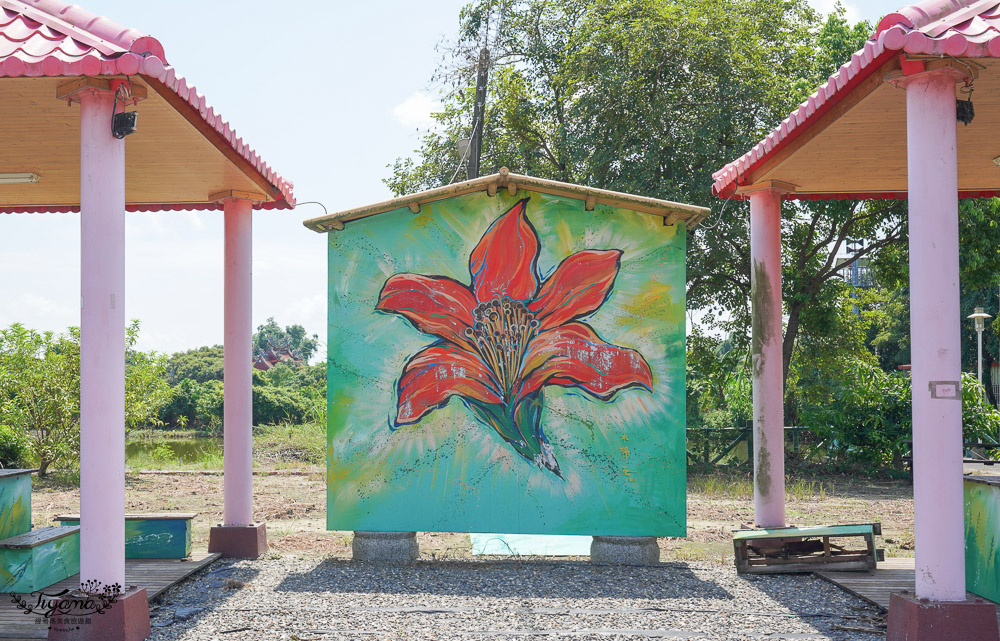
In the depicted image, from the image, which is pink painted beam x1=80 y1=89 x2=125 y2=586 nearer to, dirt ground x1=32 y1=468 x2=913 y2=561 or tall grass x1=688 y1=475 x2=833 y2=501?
dirt ground x1=32 y1=468 x2=913 y2=561

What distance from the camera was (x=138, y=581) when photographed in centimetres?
630

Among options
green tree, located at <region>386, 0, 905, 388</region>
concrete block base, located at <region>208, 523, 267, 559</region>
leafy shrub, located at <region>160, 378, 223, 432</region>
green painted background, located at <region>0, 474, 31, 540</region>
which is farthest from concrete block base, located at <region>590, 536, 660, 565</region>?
leafy shrub, located at <region>160, 378, 223, 432</region>

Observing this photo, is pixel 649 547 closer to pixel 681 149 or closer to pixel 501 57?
pixel 681 149

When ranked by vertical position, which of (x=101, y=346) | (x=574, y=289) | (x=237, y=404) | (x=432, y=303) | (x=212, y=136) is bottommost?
(x=237, y=404)

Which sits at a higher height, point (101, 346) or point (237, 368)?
point (101, 346)

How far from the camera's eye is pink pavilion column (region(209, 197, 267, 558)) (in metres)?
7.53

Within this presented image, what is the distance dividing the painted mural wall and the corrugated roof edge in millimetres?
95

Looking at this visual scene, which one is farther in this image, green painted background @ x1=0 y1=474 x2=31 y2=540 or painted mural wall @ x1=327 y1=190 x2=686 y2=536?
painted mural wall @ x1=327 y1=190 x2=686 y2=536

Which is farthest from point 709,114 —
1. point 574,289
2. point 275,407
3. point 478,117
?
point 275,407

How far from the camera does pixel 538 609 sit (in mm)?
5812

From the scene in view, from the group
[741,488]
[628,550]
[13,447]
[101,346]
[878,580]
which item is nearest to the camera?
[101,346]

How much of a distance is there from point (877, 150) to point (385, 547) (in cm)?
535

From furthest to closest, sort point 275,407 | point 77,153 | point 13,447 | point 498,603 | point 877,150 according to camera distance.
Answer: point 275,407 → point 13,447 → point 77,153 → point 877,150 → point 498,603

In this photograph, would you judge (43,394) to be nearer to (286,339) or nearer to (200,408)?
(200,408)
